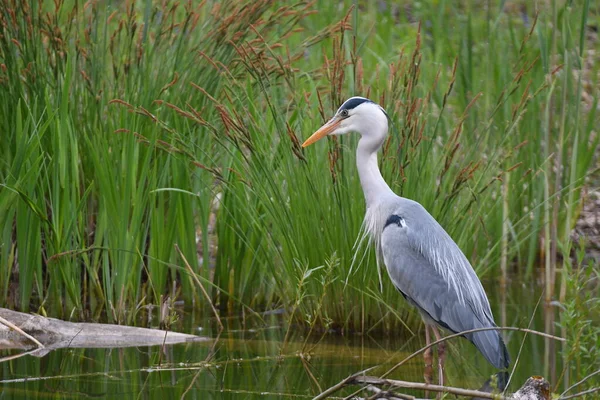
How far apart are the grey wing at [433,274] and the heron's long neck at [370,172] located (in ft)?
0.51

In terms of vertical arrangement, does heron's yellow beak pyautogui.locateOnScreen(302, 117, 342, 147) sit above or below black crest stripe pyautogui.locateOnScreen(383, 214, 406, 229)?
above

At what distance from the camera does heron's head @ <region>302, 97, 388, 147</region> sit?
5445 mm

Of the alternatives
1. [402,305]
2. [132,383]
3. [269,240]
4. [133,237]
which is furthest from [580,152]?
[132,383]

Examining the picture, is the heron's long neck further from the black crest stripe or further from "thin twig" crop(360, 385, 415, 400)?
"thin twig" crop(360, 385, 415, 400)

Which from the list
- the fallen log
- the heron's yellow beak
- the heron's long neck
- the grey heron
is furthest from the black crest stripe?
the fallen log

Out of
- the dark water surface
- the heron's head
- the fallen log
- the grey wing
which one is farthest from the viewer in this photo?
the fallen log

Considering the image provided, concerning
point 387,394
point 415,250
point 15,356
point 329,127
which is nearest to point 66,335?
point 15,356

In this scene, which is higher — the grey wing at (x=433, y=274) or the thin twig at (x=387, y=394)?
the grey wing at (x=433, y=274)

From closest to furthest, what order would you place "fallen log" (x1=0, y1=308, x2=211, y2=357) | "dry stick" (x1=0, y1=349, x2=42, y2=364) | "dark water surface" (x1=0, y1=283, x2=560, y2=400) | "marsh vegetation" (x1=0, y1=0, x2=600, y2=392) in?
"dark water surface" (x1=0, y1=283, x2=560, y2=400), "dry stick" (x1=0, y1=349, x2=42, y2=364), "fallen log" (x1=0, y1=308, x2=211, y2=357), "marsh vegetation" (x1=0, y1=0, x2=600, y2=392)

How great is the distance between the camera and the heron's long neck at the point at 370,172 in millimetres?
5496

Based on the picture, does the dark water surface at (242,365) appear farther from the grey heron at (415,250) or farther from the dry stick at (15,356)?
the grey heron at (415,250)

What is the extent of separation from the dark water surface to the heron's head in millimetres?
1070

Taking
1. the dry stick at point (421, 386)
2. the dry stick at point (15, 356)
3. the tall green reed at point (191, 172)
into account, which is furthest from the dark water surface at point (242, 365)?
the dry stick at point (421, 386)

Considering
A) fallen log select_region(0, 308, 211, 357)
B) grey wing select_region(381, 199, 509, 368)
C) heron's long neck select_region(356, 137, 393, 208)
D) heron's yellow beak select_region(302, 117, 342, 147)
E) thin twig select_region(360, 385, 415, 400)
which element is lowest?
thin twig select_region(360, 385, 415, 400)
